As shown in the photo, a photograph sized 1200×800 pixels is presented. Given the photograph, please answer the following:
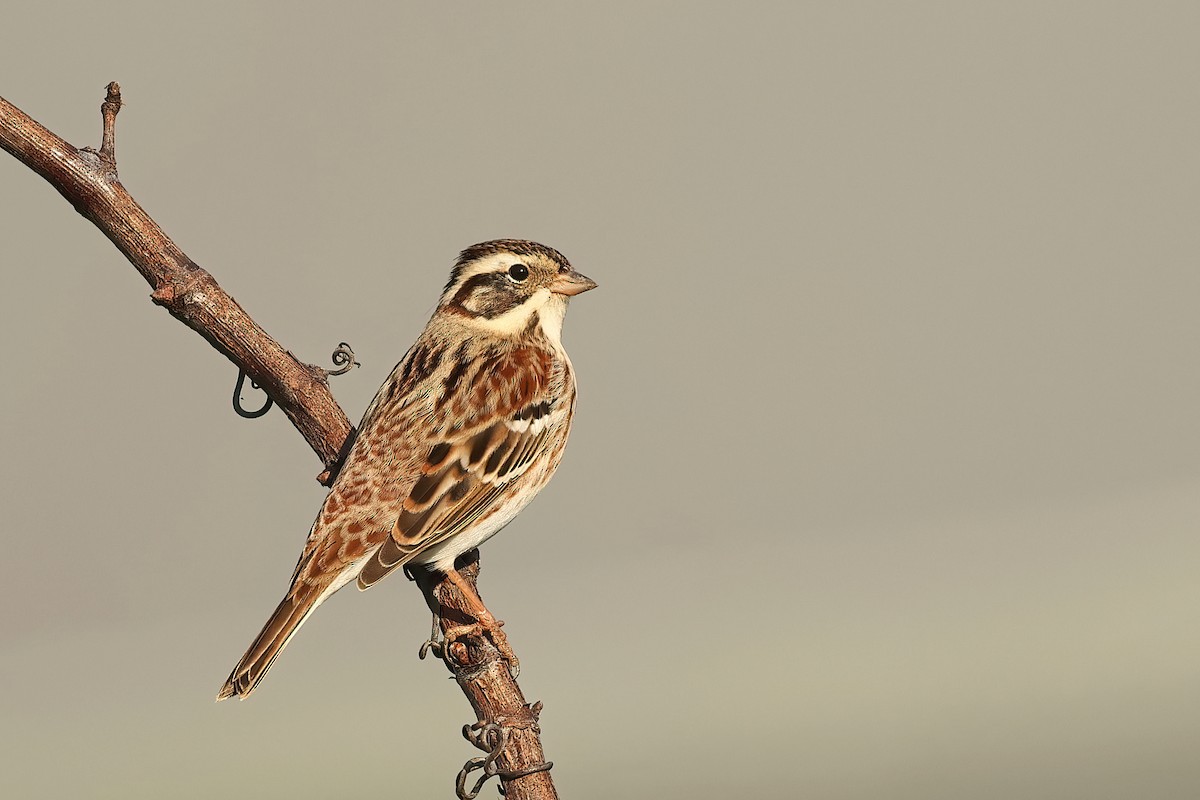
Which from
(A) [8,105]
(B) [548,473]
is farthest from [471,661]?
(A) [8,105]

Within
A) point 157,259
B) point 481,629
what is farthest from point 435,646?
point 157,259

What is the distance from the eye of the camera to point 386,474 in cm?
432

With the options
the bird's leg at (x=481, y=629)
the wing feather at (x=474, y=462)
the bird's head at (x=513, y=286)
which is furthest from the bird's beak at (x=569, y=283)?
the bird's leg at (x=481, y=629)

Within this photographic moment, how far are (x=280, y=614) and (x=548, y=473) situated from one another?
1.25 m

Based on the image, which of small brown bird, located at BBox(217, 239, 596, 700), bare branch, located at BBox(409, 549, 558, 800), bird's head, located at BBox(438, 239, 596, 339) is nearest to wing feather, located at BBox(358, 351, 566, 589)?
small brown bird, located at BBox(217, 239, 596, 700)

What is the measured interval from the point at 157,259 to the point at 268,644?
1.32 meters

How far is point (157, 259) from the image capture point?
4.03 metres

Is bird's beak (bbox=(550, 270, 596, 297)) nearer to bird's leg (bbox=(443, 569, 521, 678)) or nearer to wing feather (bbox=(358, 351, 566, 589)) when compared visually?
wing feather (bbox=(358, 351, 566, 589))

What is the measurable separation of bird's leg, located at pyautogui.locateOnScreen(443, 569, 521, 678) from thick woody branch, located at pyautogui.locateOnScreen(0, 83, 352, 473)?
2.80 ft

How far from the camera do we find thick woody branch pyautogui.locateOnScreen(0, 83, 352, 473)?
12.9 ft

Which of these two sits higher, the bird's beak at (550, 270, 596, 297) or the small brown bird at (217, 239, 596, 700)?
the bird's beak at (550, 270, 596, 297)

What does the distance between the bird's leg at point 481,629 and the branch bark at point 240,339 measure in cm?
3

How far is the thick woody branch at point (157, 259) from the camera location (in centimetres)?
392

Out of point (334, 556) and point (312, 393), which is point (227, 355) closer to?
point (312, 393)
